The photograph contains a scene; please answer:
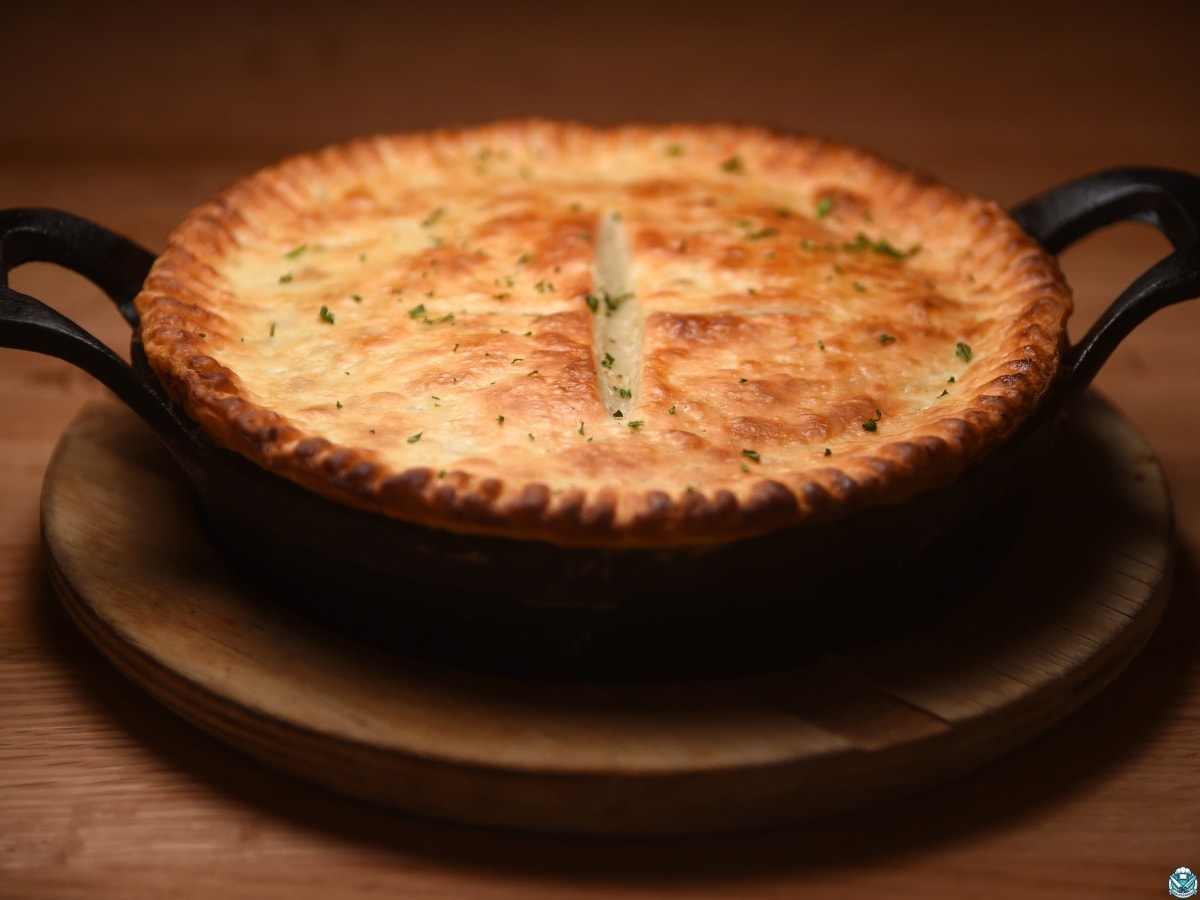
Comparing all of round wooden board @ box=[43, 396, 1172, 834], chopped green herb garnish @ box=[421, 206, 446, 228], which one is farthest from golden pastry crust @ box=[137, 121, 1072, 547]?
round wooden board @ box=[43, 396, 1172, 834]

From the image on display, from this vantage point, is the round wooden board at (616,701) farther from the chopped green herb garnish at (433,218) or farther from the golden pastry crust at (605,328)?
the chopped green herb garnish at (433,218)

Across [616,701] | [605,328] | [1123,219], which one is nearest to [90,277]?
[605,328]

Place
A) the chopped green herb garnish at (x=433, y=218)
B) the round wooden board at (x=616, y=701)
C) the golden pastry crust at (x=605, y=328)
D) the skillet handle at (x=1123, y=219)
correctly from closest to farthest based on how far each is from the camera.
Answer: the round wooden board at (x=616, y=701) < the golden pastry crust at (x=605, y=328) < the skillet handle at (x=1123, y=219) < the chopped green herb garnish at (x=433, y=218)

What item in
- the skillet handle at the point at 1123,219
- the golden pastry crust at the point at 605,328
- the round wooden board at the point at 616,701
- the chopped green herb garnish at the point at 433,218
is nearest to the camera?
the round wooden board at the point at 616,701

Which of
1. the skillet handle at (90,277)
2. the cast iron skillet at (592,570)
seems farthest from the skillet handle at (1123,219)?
the skillet handle at (90,277)

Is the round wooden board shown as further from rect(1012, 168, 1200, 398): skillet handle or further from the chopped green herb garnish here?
the chopped green herb garnish

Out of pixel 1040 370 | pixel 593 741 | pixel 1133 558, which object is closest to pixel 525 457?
pixel 593 741
